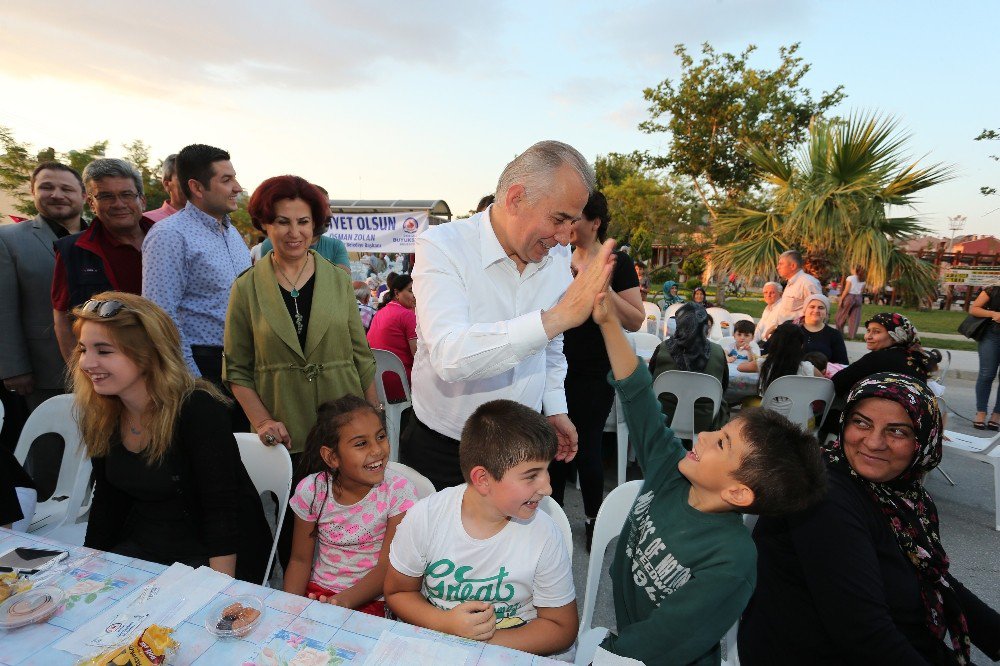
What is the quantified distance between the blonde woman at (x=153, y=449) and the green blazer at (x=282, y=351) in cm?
47

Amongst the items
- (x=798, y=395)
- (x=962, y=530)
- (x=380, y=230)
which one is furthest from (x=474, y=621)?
(x=380, y=230)

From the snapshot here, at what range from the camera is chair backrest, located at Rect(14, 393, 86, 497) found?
2.42 m

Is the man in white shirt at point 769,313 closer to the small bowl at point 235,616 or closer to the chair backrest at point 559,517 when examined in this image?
the chair backrest at point 559,517

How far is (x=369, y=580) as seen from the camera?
1808mm

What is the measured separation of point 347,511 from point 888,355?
12.6 ft

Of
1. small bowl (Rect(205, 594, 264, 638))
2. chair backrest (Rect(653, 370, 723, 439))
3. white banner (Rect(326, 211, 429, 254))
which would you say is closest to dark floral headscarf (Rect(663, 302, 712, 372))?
chair backrest (Rect(653, 370, 723, 439))

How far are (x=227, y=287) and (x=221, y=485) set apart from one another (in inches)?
57.0

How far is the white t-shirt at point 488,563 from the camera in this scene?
58.0 inches

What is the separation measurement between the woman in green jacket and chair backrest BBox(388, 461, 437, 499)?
1.88 feet

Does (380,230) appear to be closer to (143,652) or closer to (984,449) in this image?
(984,449)

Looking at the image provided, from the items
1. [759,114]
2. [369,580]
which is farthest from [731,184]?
[369,580]

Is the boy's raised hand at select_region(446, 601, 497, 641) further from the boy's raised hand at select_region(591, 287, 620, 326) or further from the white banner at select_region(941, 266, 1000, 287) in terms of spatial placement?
the white banner at select_region(941, 266, 1000, 287)

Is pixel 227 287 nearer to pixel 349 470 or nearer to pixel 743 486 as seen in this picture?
pixel 349 470

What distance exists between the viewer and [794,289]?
18.0 ft
